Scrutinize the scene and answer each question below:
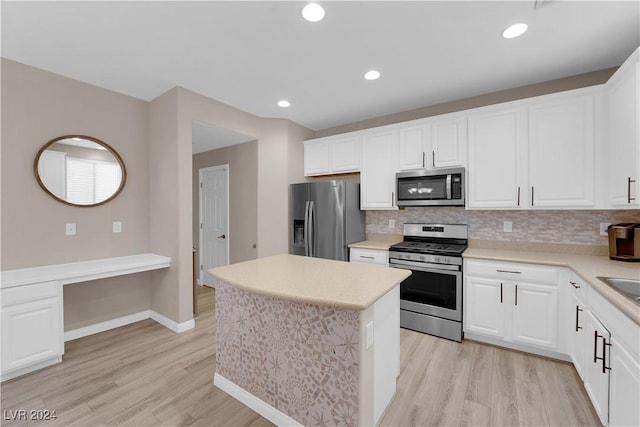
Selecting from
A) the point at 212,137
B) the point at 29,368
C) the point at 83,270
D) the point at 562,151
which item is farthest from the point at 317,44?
the point at 29,368

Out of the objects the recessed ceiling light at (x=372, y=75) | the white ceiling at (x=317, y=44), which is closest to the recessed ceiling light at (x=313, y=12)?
the white ceiling at (x=317, y=44)

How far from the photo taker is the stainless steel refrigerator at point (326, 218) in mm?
3416

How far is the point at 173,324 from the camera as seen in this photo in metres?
2.98

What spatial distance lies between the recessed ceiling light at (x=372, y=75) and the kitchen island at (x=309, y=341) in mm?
1883

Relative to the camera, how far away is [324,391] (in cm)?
146

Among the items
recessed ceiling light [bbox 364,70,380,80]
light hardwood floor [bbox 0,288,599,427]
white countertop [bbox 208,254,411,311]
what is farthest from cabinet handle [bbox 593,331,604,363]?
recessed ceiling light [bbox 364,70,380,80]

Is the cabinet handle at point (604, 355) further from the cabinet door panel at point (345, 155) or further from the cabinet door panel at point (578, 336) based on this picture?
the cabinet door panel at point (345, 155)

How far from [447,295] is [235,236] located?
3041mm

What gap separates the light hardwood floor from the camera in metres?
1.70

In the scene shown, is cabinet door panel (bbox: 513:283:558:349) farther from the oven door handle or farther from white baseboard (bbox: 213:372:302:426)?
white baseboard (bbox: 213:372:302:426)

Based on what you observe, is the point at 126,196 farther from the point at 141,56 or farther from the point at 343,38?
Answer: the point at 343,38

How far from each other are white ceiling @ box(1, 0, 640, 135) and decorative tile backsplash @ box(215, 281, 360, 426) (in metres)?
1.93

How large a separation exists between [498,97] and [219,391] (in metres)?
3.94

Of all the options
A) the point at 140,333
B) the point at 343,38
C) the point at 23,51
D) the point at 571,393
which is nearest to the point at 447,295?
the point at 571,393
